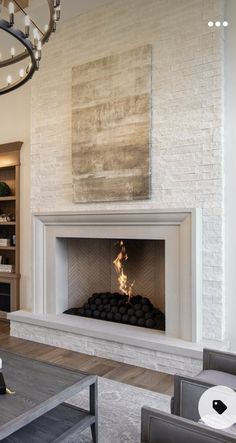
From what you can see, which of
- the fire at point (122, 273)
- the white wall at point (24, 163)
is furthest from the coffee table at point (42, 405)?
the white wall at point (24, 163)

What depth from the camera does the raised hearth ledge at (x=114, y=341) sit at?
3164 millimetres

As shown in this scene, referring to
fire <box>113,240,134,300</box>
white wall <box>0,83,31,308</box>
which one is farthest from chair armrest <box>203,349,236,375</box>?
white wall <box>0,83,31,308</box>

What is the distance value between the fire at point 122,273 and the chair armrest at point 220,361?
80.0 inches

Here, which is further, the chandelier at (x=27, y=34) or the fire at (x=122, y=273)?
the fire at (x=122, y=273)

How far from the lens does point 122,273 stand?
172 inches

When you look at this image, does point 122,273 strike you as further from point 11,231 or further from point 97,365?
point 11,231

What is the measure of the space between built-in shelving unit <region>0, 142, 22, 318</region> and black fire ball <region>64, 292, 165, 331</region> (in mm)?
940

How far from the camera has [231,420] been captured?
172 cm

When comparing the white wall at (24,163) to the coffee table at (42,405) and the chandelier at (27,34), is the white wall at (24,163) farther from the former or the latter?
the coffee table at (42,405)

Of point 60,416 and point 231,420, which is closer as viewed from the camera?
point 231,420

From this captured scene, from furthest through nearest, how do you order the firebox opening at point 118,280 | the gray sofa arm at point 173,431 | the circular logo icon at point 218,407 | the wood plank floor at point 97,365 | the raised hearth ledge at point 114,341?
the firebox opening at point 118,280 < the raised hearth ledge at point 114,341 < the wood plank floor at point 97,365 < the circular logo icon at point 218,407 < the gray sofa arm at point 173,431

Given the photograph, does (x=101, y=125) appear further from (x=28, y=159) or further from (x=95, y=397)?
(x=95, y=397)

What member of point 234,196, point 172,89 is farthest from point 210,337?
point 172,89

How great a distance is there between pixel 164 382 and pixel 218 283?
97 cm
